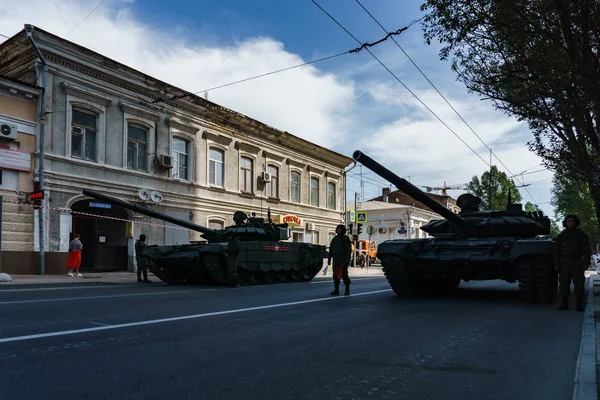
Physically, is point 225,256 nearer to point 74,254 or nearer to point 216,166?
point 74,254

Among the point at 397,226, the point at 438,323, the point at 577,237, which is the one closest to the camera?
the point at 438,323

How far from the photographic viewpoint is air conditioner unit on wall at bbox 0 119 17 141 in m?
15.9

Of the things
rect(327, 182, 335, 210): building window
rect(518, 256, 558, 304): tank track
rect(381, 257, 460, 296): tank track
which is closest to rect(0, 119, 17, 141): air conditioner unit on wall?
rect(381, 257, 460, 296): tank track

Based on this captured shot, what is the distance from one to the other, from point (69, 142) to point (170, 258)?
637 centimetres

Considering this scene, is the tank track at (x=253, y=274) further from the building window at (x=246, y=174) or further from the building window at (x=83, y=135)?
the building window at (x=246, y=174)

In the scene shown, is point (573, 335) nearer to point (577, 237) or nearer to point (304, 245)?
point (577, 237)

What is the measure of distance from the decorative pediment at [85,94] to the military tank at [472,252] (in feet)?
39.8

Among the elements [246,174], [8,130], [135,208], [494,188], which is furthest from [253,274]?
[494,188]

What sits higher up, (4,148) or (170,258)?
(4,148)

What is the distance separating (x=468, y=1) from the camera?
7594mm

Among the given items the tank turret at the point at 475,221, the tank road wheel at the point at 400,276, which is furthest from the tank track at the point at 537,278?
the tank road wheel at the point at 400,276

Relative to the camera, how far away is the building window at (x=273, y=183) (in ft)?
91.2

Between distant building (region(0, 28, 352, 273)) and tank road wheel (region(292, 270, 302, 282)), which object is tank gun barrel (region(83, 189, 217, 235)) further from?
distant building (region(0, 28, 352, 273))

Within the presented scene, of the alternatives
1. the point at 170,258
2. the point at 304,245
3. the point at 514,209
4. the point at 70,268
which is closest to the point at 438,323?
the point at 514,209
